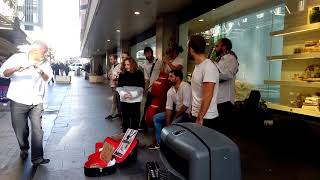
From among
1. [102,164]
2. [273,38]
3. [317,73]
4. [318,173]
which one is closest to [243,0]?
[273,38]

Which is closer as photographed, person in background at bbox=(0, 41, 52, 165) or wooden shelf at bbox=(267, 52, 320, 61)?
person in background at bbox=(0, 41, 52, 165)

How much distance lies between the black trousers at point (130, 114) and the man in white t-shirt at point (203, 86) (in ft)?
7.22

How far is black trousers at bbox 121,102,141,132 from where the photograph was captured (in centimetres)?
548

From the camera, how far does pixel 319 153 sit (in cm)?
498

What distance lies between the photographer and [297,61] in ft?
19.5

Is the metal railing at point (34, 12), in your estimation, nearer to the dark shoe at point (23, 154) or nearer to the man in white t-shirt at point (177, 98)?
the dark shoe at point (23, 154)

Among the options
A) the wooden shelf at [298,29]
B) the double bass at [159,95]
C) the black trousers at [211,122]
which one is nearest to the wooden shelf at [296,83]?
the wooden shelf at [298,29]

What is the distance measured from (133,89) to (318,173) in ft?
9.83

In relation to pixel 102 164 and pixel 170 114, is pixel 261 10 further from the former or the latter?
pixel 102 164

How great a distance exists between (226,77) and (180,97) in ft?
2.42

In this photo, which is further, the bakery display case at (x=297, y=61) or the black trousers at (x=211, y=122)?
the bakery display case at (x=297, y=61)

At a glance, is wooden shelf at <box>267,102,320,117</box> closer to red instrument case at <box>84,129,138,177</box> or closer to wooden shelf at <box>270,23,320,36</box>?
wooden shelf at <box>270,23,320,36</box>

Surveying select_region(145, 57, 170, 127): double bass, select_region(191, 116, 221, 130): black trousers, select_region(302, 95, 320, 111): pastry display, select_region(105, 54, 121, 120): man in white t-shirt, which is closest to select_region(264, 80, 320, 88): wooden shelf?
select_region(302, 95, 320, 111): pastry display

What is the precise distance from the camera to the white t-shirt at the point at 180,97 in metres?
4.50
